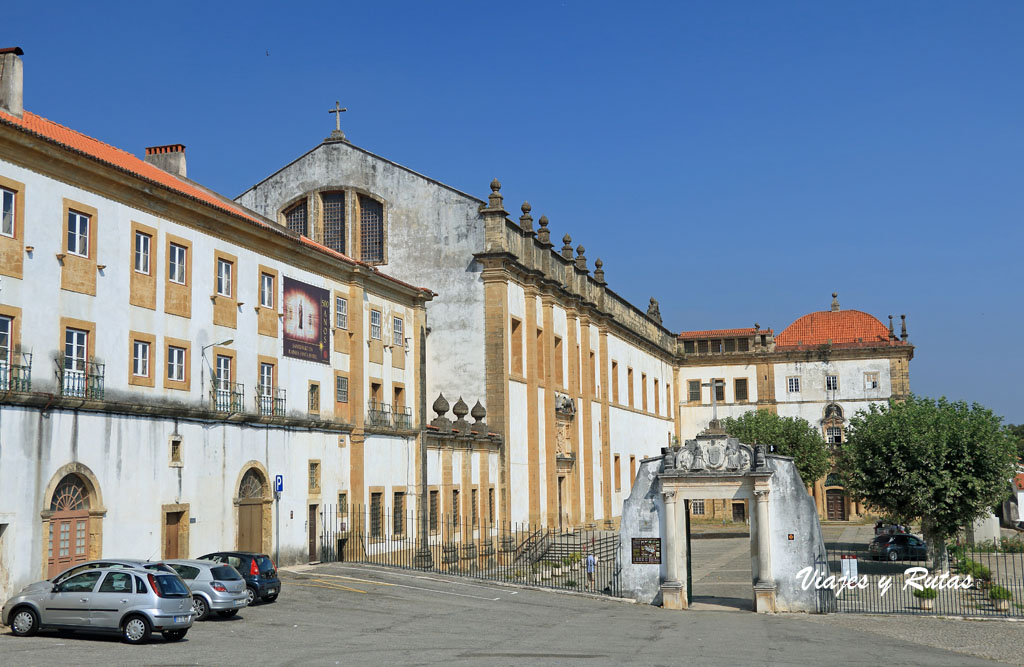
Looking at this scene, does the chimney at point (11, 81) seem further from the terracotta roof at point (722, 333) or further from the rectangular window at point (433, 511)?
the terracotta roof at point (722, 333)

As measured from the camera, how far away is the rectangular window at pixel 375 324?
38.9 m

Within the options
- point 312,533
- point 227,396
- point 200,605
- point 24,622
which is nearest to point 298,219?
point 312,533

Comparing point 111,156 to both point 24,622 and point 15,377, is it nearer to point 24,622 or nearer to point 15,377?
point 15,377

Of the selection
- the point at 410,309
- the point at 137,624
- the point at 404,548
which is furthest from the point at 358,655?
the point at 410,309

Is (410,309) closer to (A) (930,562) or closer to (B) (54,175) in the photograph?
(B) (54,175)

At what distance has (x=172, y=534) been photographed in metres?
27.7

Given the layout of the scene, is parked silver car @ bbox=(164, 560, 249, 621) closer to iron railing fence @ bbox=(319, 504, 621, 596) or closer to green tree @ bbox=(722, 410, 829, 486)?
iron railing fence @ bbox=(319, 504, 621, 596)

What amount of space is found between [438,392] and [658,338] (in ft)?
122

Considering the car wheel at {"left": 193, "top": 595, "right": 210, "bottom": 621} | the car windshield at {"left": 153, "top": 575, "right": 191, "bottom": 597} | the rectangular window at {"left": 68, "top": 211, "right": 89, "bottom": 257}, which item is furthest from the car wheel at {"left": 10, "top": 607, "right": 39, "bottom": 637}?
the rectangular window at {"left": 68, "top": 211, "right": 89, "bottom": 257}

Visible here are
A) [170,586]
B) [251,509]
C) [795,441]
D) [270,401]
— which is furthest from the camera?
[795,441]

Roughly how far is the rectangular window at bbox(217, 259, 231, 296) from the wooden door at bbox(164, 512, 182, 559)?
6459 millimetres

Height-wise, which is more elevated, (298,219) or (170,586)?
(298,219)

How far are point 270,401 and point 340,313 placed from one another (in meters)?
5.59

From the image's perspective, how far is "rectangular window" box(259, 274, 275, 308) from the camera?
107 feet
